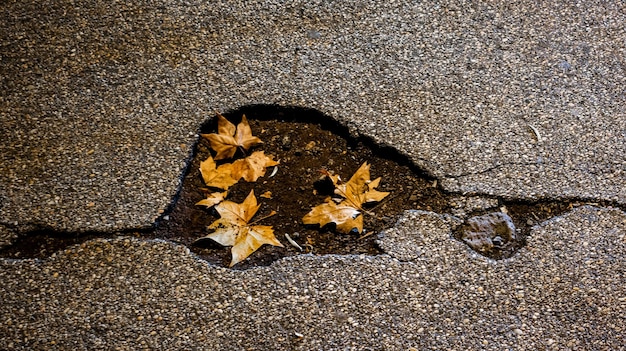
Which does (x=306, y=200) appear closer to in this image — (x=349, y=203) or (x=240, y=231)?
(x=349, y=203)

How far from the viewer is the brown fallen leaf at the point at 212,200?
9.04 feet

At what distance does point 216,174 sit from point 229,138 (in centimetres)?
18

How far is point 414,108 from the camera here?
3.11 metres

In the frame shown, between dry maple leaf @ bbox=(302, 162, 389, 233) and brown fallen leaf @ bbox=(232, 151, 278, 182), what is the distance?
284 mm

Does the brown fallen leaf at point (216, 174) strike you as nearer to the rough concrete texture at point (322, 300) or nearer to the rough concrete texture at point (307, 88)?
the rough concrete texture at point (307, 88)

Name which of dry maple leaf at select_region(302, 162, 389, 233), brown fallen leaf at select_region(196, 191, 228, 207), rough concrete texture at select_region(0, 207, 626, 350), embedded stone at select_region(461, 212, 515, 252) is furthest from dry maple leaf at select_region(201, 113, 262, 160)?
embedded stone at select_region(461, 212, 515, 252)

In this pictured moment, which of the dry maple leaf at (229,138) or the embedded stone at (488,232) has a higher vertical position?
the dry maple leaf at (229,138)

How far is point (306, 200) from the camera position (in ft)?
9.24

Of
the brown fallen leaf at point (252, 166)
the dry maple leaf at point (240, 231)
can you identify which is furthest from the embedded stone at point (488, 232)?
the brown fallen leaf at point (252, 166)

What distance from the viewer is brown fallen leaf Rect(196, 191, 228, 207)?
9.04ft

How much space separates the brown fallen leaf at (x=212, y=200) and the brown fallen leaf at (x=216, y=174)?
0.05 metres

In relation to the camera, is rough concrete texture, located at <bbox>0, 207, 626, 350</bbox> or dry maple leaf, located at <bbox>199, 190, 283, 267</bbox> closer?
rough concrete texture, located at <bbox>0, 207, 626, 350</bbox>

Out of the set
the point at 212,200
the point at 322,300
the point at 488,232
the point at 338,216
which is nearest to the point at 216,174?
the point at 212,200

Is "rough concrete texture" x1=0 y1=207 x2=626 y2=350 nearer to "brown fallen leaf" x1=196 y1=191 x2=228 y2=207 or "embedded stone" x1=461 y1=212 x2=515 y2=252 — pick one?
"embedded stone" x1=461 y1=212 x2=515 y2=252
